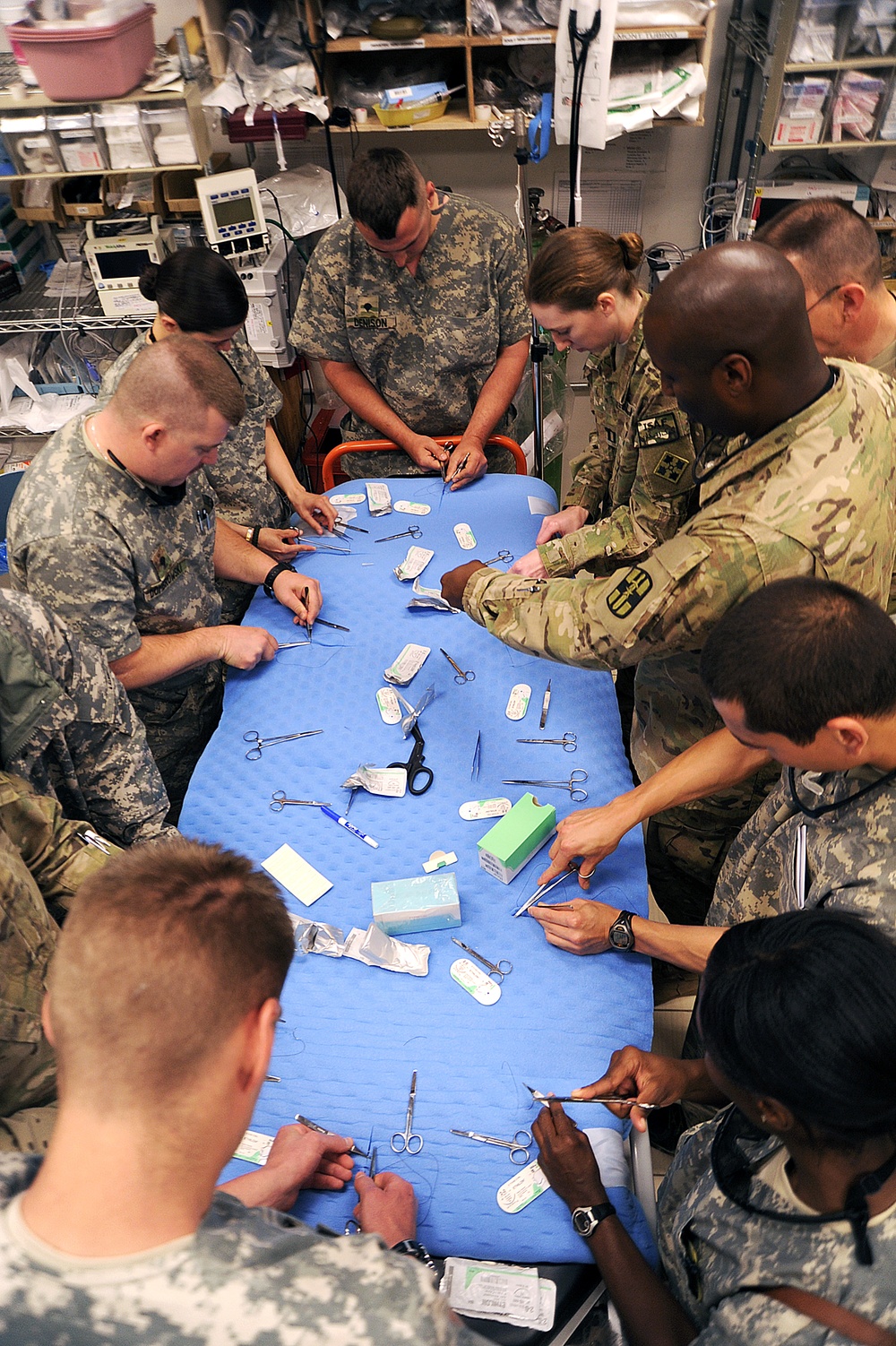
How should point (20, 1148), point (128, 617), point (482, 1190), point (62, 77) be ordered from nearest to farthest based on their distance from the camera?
point (20, 1148), point (482, 1190), point (128, 617), point (62, 77)

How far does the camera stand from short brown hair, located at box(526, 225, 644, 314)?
2311 millimetres

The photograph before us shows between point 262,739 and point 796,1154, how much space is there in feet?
5.02

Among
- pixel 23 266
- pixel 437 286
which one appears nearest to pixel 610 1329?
pixel 437 286

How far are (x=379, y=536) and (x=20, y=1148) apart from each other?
81.0 inches

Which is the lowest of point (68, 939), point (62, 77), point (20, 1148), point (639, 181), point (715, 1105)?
point (715, 1105)

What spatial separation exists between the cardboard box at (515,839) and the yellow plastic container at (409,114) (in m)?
3.14

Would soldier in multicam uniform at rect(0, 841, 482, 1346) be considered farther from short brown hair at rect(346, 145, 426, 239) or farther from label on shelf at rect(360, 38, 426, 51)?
label on shelf at rect(360, 38, 426, 51)

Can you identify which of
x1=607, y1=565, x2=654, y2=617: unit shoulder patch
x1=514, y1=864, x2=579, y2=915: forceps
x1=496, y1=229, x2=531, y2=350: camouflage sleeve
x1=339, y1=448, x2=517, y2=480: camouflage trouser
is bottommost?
x1=514, y1=864, x2=579, y2=915: forceps

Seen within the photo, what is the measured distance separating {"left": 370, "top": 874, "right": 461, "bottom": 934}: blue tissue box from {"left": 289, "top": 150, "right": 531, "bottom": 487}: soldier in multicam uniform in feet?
5.67

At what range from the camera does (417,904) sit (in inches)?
69.3

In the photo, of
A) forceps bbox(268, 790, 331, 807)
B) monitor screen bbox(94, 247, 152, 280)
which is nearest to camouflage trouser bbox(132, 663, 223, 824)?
forceps bbox(268, 790, 331, 807)

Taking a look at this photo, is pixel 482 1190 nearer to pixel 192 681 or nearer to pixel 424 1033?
pixel 424 1033

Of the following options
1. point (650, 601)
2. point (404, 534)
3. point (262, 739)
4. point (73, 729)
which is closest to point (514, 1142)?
point (650, 601)

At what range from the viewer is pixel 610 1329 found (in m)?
1.33
